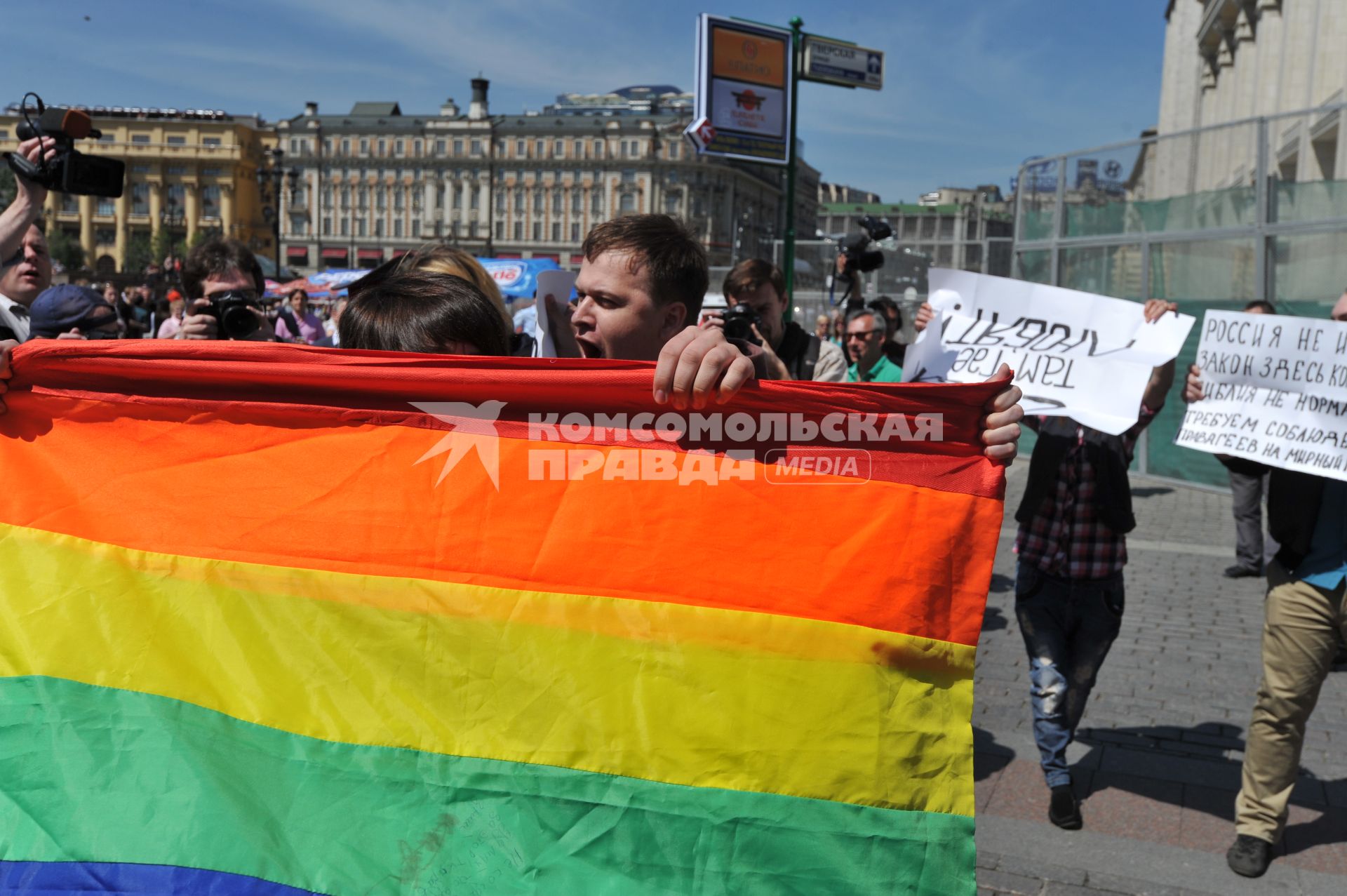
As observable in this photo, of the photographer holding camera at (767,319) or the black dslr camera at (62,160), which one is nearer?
the black dslr camera at (62,160)

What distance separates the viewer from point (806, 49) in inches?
721

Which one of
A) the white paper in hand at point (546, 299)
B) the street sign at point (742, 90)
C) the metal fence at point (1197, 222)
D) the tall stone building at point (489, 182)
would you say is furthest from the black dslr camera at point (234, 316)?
the tall stone building at point (489, 182)

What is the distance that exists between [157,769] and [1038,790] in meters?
3.57

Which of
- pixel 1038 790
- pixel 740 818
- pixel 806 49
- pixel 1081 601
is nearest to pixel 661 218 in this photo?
pixel 740 818

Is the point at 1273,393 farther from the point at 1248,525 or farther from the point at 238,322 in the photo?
the point at 1248,525

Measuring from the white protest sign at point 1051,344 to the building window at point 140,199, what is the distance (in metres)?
139

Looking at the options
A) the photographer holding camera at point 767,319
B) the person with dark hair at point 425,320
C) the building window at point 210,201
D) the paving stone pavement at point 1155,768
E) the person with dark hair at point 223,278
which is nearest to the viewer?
the person with dark hair at point 425,320

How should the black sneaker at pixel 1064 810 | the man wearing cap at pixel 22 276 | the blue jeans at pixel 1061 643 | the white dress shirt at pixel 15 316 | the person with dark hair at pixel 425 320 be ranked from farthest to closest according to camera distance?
the blue jeans at pixel 1061 643
the black sneaker at pixel 1064 810
the white dress shirt at pixel 15 316
the man wearing cap at pixel 22 276
the person with dark hair at pixel 425 320

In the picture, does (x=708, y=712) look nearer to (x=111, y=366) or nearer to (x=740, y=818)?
(x=740, y=818)

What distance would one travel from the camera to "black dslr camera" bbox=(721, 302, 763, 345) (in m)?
3.64

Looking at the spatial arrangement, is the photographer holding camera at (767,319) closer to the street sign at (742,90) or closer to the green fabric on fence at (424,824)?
the green fabric on fence at (424,824)

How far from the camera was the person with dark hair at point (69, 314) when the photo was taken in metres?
4.39

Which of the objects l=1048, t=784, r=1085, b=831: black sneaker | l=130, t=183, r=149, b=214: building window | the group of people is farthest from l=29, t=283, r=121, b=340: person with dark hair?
l=130, t=183, r=149, b=214: building window

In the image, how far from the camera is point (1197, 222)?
1256cm
